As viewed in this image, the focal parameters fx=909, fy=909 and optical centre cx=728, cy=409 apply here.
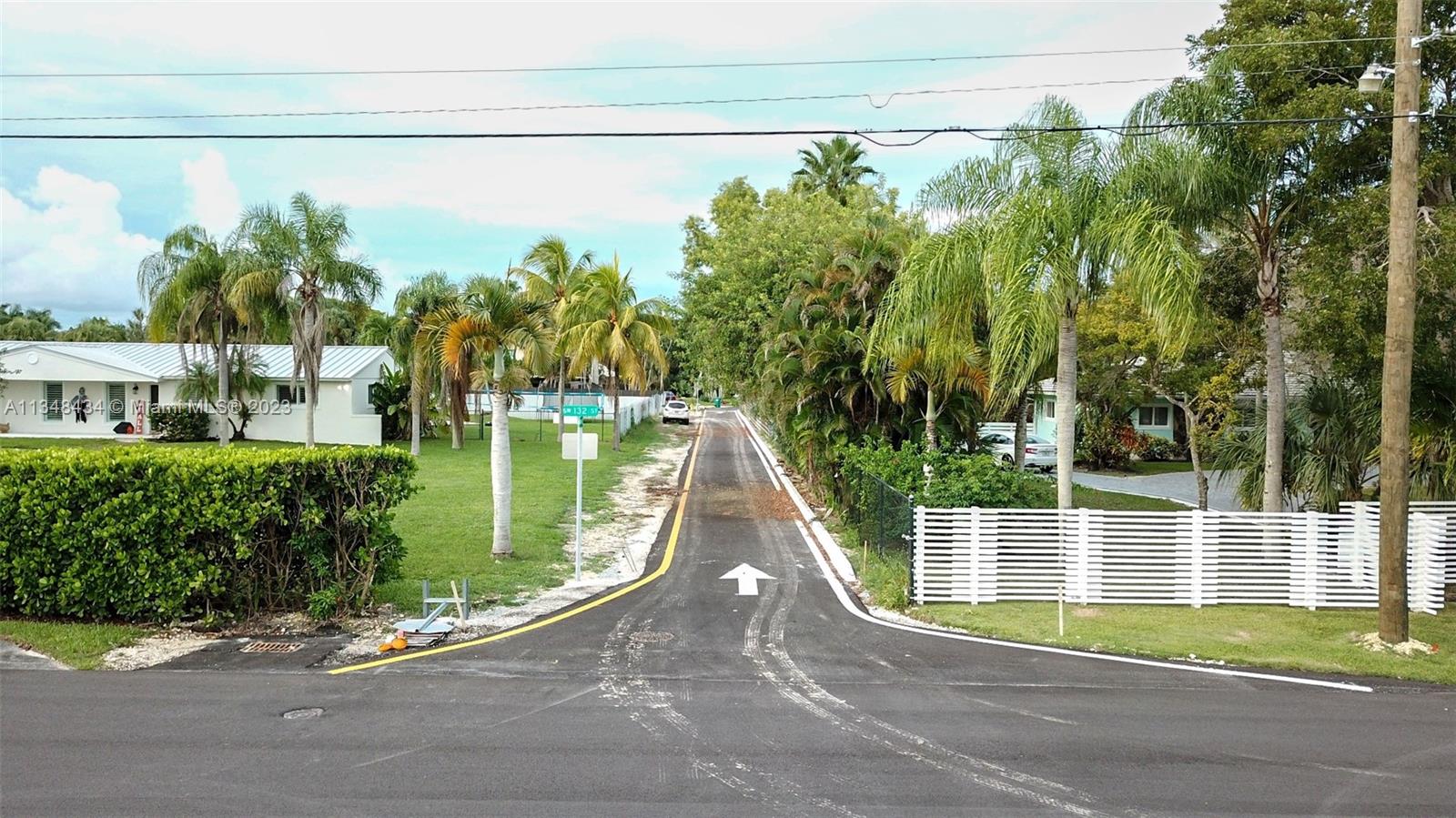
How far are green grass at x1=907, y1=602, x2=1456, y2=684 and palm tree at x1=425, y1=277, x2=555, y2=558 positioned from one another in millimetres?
6975

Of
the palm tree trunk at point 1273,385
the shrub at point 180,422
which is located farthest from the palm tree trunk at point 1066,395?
the shrub at point 180,422

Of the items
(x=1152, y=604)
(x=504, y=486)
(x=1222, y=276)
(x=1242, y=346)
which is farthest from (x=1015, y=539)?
(x=1242, y=346)

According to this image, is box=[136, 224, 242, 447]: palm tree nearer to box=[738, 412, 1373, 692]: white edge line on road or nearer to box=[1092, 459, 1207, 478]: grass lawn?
box=[738, 412, 1373, 692]: white edge line on road

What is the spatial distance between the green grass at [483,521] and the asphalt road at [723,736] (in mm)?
2970

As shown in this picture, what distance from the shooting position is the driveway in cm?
2709

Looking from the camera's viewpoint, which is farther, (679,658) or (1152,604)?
(1152,604)

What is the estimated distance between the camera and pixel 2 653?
31.8 feet

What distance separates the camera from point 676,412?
6153 centimetres

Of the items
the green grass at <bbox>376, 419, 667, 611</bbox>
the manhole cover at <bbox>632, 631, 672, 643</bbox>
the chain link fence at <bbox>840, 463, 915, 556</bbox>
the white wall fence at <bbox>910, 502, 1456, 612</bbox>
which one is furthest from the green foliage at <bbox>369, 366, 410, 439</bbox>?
the white wall fence at <bbox>910, 502, 1456, 612</bbox>

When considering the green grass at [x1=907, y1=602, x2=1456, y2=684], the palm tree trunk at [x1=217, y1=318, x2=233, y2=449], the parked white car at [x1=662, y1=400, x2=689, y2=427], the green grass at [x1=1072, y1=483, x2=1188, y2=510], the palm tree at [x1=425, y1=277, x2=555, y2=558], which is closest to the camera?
the green grass at [x1=907, y1=602, x2=1456, y2=684]

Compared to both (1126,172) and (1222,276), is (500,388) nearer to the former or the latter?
(1126,172)

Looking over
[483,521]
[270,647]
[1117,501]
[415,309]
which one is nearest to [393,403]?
[415,309]

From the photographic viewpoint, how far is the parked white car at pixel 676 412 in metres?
61.5

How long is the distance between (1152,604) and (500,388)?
10.4 meters
